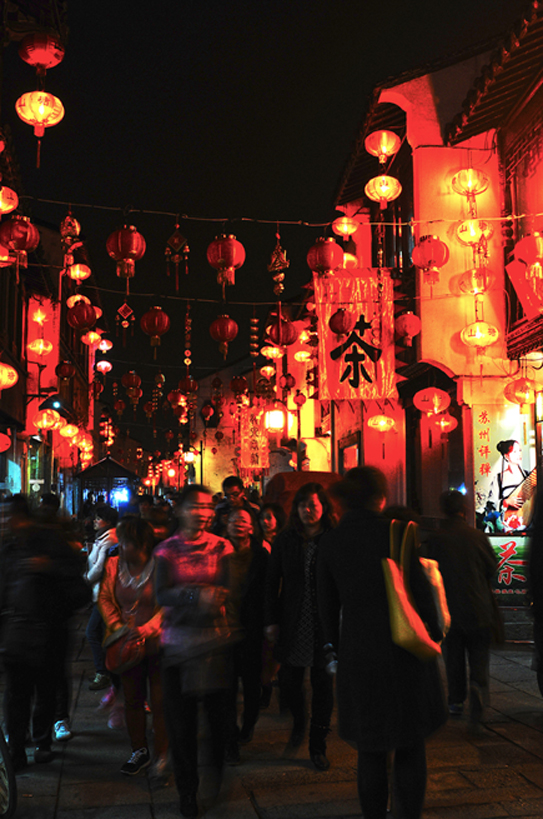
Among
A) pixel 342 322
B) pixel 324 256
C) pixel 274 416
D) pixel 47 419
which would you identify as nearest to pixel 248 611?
pixel 324 256

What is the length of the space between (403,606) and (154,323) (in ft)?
34.2

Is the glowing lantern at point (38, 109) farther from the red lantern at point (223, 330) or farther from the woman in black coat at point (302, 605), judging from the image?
the woman in black coat at point (302, 605)

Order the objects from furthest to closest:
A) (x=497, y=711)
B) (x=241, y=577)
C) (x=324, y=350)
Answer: (x=324, y=350) < (x=497, y=711) < (x=241, y=577)

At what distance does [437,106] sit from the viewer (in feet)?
52.1

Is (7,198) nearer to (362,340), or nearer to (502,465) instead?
(362,340)

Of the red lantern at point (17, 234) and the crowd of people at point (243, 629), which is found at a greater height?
the red lantern at point (17, 234)

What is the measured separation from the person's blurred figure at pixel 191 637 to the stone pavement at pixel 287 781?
1.40ft

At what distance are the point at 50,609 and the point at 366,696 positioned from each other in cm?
302

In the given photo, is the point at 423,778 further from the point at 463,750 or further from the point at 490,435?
the point at 490,435

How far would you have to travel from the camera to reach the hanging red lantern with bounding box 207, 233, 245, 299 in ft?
35.2

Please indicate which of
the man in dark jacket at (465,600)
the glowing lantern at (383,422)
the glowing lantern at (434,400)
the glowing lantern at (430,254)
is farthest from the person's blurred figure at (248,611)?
the glowing lantern at (383,422)

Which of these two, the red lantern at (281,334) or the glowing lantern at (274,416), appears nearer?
the red lantern at (281,334)

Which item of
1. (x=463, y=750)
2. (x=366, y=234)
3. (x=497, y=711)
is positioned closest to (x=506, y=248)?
(x=366, y=234)

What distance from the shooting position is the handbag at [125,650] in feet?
17.6
